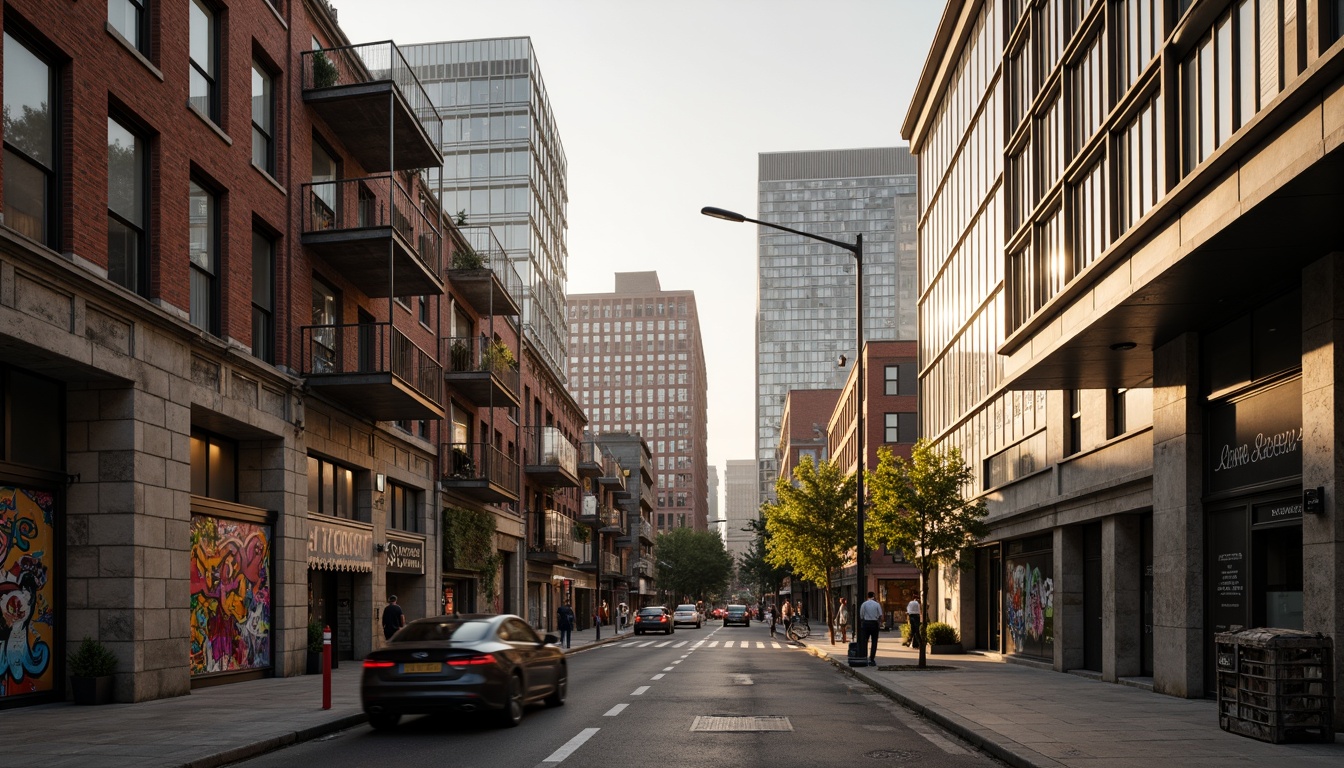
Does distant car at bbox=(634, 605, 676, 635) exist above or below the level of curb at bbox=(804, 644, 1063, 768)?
below

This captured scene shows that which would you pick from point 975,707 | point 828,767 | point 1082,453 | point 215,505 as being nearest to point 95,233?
point 215,505

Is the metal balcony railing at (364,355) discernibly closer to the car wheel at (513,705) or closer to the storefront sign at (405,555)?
the storefront sign at (405,555)

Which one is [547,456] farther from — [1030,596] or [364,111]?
[364,111]

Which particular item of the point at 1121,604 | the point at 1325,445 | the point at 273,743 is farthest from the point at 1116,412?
the point at 273,743

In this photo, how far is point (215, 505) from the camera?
19406 mm

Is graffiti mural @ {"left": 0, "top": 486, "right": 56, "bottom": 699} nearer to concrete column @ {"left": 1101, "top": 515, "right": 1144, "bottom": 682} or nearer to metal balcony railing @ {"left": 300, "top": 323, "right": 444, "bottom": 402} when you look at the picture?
metal balcony railing @ {"left": 300, "top": 323, "right": 444, "bottom": 402}

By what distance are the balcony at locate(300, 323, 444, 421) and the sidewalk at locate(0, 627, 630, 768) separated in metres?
6.83

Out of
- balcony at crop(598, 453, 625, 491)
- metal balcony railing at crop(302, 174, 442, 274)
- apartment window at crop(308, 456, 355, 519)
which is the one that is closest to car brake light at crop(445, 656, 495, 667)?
apartment window at crop(308, 456, 355, 519)

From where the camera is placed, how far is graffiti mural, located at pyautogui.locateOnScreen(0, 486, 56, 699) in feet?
48.2

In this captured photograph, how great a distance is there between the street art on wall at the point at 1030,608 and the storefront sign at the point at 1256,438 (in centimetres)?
907

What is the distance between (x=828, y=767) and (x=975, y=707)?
579 cm

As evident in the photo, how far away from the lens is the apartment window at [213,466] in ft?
65.2

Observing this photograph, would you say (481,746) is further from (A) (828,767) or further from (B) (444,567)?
(B) (444,567)

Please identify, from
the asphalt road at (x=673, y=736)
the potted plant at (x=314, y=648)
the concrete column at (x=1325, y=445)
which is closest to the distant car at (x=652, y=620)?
the potted plant at (x=314, y=648)
